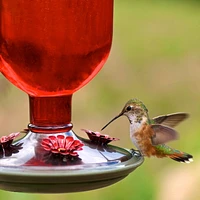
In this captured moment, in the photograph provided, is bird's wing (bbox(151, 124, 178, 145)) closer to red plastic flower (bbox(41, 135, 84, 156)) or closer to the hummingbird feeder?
the hummingbird feeder

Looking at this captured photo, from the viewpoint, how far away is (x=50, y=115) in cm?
269

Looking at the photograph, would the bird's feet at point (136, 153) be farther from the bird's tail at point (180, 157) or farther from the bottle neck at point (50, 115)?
the bird's tail at point (180, 157)

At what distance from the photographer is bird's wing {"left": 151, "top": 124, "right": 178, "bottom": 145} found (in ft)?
9.91

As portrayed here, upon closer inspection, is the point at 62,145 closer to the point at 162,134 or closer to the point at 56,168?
the point at 56,168

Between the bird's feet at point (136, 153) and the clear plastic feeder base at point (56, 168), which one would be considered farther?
the bird's feet at point (136, 153)

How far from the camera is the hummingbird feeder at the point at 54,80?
2400 mm

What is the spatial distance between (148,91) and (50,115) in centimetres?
463

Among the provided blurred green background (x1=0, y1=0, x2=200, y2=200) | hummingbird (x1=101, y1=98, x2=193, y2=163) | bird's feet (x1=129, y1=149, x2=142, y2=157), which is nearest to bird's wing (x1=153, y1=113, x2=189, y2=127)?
hummingbird (x1=101, y1=98, x2=193, y2=163)

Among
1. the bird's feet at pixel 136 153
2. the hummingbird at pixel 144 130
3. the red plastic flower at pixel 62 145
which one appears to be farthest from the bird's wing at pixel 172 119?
the red plastic flower at pixel 62 145

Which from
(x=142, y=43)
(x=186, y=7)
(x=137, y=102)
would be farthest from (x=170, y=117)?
(x=186, y=7)

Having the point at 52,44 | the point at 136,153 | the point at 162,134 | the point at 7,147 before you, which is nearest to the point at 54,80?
the point at 52,44

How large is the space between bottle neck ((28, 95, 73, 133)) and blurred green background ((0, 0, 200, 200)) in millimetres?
1830

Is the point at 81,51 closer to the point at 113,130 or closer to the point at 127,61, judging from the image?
the point at 113,130

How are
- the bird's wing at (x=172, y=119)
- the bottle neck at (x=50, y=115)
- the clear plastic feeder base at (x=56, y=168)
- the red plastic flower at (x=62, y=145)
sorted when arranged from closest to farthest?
1. the clear plastic feeder base at (x=56, y=168)
2. the red plastic flower at (x=62, y=145)
3. the bottle neck at (x=50, y=115)
4. the bird's wing at (x=172, y=119)
